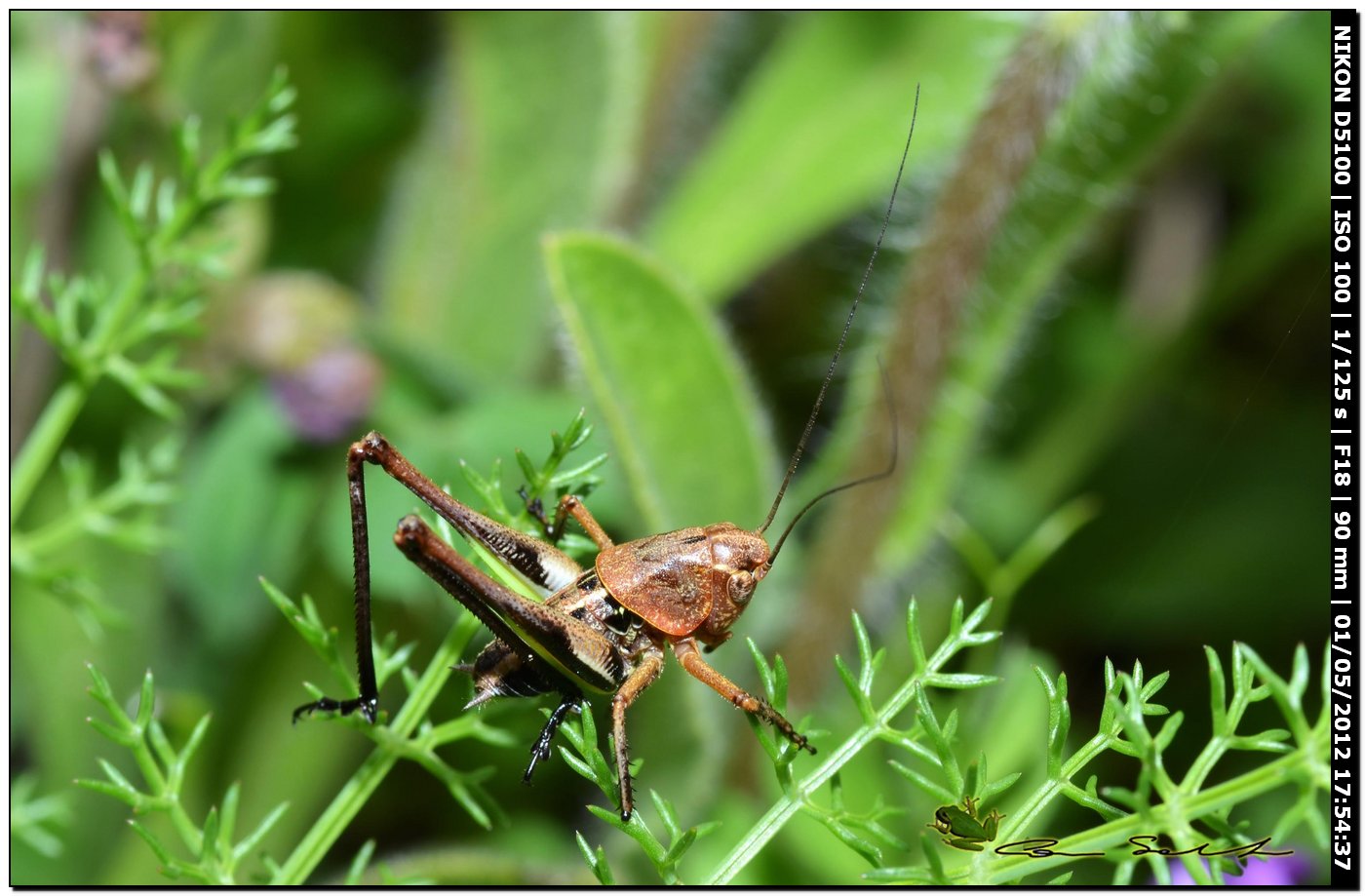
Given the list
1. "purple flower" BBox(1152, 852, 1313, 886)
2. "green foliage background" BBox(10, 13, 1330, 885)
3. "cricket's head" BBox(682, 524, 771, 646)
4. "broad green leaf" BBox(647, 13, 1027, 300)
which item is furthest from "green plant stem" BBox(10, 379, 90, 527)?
"purple flower" BBox(1152, 852, 1313, 886)

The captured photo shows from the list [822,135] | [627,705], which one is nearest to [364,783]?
[627,705]

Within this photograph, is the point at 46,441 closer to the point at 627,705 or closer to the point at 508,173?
the point at 627,705

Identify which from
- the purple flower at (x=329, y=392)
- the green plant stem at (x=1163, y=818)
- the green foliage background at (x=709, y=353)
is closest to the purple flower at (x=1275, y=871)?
the green foliage background at (x=709, y=353)

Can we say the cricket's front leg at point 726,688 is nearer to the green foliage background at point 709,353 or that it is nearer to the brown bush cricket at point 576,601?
the brown bush cricket at point 576,601

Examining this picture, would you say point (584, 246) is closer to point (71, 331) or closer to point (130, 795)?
point (71, 331)

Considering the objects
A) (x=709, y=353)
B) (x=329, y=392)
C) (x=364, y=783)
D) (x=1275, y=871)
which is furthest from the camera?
(x=329, y=392)

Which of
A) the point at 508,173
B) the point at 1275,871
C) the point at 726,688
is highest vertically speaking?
the point at 508,173

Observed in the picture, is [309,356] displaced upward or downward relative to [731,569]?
upward

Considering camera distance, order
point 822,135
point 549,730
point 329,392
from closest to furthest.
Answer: point 549,730
point 329,392
point 822,135
